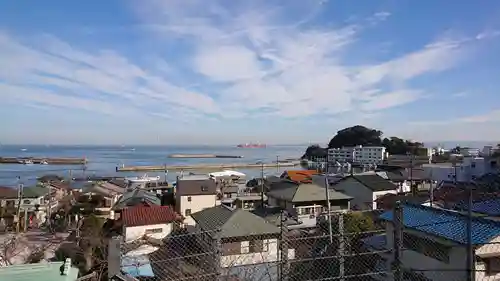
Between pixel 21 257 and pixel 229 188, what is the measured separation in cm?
1337

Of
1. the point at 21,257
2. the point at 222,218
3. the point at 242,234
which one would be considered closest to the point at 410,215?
the point at 242,234

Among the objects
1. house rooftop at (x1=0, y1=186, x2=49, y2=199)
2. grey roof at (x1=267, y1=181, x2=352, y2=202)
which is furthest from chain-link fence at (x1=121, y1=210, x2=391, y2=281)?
house rooftop at (x1=0, y1=186, x2=49, y2=199)

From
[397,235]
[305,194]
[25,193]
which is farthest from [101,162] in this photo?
[397,235]

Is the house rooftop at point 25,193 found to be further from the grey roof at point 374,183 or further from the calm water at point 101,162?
the calm water at point 101,162

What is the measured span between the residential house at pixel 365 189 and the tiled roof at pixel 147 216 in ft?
25.7

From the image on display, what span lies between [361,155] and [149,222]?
37.5 m

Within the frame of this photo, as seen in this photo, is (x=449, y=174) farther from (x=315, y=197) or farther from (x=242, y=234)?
(x=242, y=234)

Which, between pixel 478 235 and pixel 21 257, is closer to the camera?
pixel 478 235

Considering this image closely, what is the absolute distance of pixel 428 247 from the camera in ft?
15.1

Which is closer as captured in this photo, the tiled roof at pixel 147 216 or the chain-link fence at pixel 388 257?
the chain-link fence at pixel 388 257

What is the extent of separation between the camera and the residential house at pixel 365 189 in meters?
16.3

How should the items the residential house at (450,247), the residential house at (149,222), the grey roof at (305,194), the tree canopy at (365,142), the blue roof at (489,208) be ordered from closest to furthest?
1. the residential house at (450,247)
2. the blue roof at (489,208)
3. the residential house at (149,222)
4. the grey roof at (305,194)
5. the tree canopy at (365,142)

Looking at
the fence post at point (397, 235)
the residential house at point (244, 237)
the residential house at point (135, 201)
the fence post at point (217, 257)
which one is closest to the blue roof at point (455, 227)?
the fence post at point (397, 235)

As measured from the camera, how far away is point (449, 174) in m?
24.8
